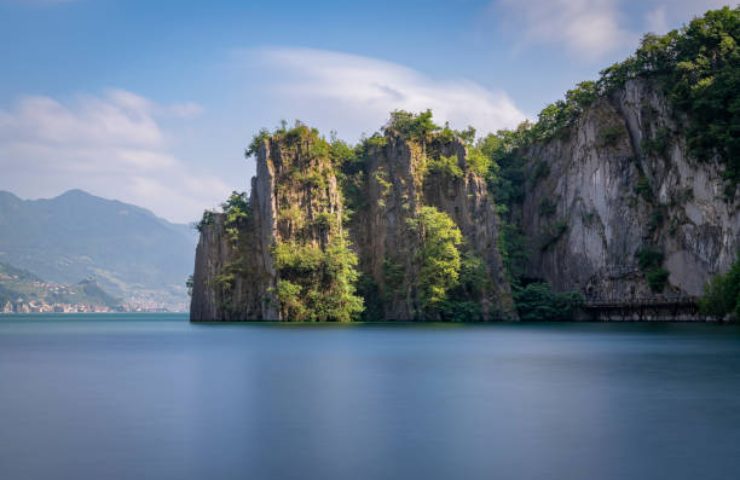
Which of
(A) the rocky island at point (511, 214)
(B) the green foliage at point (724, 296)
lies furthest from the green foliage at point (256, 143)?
(B) the green foliage at point (724, 296)

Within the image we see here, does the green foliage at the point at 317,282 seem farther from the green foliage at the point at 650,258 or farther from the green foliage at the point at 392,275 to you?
A: the green foliage at the point at 650,258

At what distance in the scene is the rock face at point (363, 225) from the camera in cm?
8731

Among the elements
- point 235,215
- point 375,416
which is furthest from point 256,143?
point 375,416

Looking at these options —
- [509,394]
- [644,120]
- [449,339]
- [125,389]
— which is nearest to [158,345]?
[449,339]

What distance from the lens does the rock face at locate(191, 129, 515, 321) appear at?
286 ft

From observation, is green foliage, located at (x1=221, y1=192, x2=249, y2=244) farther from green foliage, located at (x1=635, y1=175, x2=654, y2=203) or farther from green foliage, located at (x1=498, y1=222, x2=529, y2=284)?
green foliage, located at (x1=635, y1=175, x2=654, y2=203)

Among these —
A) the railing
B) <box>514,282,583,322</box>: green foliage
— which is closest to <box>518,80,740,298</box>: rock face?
the railing

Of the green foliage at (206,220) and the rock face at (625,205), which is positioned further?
the green foliage at (206,220)

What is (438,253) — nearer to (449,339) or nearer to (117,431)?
(449,339)

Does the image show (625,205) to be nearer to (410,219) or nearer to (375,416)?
(410,219)

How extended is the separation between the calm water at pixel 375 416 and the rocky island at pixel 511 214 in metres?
44.4

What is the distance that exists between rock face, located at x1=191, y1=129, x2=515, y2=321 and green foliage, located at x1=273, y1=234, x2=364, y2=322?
4.06ft

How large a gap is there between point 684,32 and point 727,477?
7443cm

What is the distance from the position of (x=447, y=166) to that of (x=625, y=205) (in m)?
19.2
